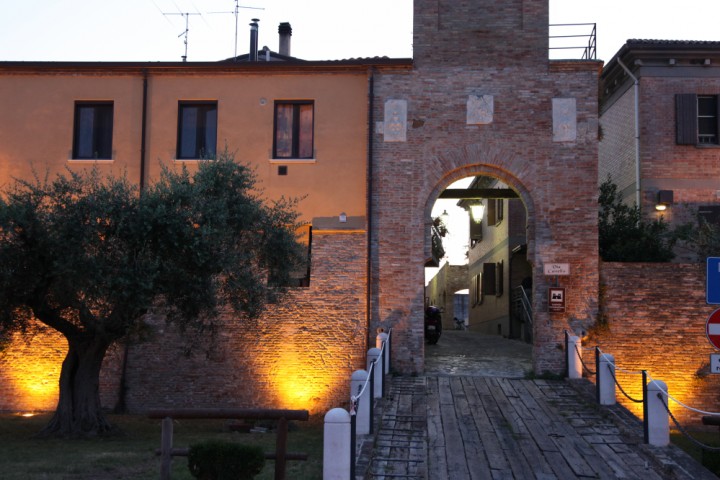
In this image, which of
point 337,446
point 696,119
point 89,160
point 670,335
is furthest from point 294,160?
point 337,446

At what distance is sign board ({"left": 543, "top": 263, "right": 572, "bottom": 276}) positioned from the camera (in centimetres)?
1711

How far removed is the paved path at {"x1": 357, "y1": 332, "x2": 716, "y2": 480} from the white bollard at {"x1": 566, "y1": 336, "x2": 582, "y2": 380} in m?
0.37

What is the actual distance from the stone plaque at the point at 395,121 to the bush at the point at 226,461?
10.2 metres

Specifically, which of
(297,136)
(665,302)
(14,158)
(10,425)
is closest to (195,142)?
(297,136)

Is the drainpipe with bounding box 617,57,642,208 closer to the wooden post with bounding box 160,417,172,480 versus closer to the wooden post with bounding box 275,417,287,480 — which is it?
the wooden post with bounding box 275,417,287,480

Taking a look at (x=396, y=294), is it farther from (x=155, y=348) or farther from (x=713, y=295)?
(x=713, y=295)

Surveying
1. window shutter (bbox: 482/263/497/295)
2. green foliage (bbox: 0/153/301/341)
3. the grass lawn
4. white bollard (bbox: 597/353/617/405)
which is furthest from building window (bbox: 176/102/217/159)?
window shutter (bbox: 482/263/497/295)

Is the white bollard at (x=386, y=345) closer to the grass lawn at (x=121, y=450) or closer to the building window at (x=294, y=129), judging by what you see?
the grass lawn at (x=121, y=450)

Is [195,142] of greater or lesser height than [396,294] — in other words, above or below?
above

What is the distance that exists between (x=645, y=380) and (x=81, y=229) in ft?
28.3

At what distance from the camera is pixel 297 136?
18703mm

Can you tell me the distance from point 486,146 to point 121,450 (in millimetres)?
9461

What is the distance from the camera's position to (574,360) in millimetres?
16219

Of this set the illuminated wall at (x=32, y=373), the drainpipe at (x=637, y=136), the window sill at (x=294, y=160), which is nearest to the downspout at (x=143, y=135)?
the window sill at (x=294, y=160)
